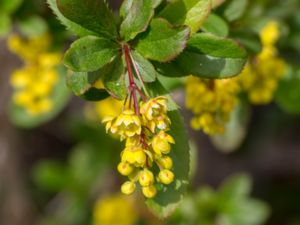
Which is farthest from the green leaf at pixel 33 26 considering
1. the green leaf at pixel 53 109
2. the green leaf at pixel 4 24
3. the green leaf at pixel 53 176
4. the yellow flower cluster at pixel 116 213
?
the green leaf at pixel 53 176

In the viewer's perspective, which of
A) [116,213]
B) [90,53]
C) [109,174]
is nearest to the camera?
[90,53]

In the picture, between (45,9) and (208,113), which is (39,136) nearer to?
(45,9)

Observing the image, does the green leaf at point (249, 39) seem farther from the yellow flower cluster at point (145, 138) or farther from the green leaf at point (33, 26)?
the green leaf at point (33, 26)

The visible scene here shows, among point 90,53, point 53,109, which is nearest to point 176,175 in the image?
point 90,53

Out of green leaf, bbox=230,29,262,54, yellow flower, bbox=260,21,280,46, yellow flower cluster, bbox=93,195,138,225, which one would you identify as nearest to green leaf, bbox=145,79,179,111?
green leaf, bbox=230,29,262,54

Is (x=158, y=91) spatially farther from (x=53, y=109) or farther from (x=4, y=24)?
(x=53, y=109)
